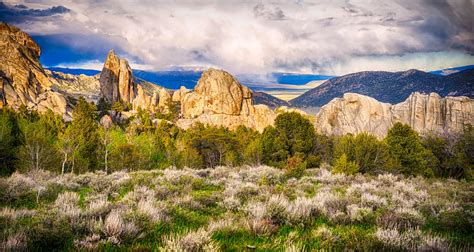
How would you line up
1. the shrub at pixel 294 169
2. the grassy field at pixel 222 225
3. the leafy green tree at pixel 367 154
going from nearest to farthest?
the grassy field at pixel 222 225 < the shrub at pixel 294 169 < the leafy green tree at pixel 367 154

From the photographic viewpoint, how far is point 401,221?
6.68 m

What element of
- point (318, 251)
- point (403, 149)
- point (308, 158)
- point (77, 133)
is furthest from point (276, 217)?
point (77, 133)

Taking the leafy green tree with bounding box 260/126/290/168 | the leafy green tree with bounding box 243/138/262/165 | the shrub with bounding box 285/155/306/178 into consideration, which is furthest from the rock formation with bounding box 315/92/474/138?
the shrub with bounding box 285/155/306/178

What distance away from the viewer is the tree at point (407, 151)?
3816cm

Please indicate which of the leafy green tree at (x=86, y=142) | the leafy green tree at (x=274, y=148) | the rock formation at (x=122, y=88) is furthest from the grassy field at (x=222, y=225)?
the rock formation at (x=122, y=88)

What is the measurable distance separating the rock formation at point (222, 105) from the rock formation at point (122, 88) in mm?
26998

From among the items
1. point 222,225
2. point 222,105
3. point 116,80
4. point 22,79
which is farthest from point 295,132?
point 116,80

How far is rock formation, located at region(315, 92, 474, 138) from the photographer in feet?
382

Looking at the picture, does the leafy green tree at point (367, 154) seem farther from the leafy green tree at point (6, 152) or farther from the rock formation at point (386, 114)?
the rock formation at point (386, 114)

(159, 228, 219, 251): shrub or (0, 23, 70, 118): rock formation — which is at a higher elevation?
(0, 23, 70, 118): rock formation

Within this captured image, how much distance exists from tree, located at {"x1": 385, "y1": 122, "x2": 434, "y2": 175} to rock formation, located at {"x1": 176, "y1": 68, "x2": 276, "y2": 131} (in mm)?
Answer: 97712

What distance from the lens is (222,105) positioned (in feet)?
474

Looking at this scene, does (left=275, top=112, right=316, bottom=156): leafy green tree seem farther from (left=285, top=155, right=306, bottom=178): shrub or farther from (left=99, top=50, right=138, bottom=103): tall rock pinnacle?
(left=99, top=50, right=138, bottom=103): tall rock pinnacle

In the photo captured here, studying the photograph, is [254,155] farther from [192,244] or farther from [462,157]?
[192,244]
